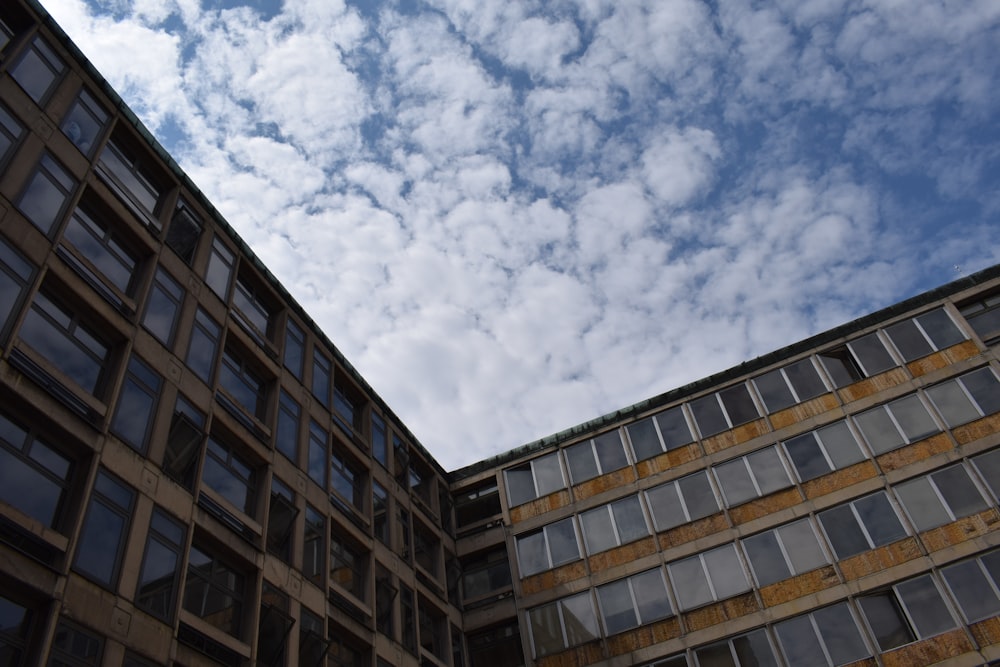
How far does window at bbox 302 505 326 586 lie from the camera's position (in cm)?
2492

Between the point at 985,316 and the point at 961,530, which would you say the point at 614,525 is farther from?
the point at 985,316

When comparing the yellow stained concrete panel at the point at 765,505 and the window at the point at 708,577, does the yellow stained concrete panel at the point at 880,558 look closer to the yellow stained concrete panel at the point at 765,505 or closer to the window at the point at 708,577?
the yellow stained concrete panel at the point at 765,505

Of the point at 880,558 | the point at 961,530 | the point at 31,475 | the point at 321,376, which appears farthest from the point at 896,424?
the point at 31,475

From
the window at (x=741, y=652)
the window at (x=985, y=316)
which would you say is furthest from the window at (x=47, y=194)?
the window at (x=985, y=316)

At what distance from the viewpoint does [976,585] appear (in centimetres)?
2602

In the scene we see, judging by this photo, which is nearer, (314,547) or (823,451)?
(314,547)

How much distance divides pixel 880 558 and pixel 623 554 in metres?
8.83

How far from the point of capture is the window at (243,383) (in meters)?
24.7

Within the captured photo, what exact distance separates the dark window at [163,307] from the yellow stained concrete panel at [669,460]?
18.6 m

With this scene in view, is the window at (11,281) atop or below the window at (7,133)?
below

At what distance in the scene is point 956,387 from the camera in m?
30.2

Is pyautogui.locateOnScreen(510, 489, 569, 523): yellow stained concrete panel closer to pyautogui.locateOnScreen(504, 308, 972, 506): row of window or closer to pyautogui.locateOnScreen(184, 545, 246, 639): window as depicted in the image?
pyautogui.locateOnScreen(504, 308, 972, 506): row of window

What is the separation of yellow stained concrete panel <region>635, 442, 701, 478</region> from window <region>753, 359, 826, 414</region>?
3.29m

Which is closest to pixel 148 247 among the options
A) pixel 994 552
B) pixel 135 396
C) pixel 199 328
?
pixel 199 328
